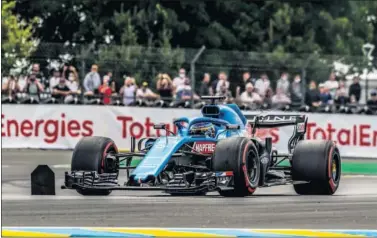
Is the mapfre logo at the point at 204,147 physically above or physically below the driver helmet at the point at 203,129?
below

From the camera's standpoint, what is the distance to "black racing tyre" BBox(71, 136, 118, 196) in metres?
17.2

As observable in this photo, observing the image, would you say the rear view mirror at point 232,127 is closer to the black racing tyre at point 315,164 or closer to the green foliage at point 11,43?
the black racing tyre at point 315,164

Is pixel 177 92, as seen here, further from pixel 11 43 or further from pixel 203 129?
pixel 203 129

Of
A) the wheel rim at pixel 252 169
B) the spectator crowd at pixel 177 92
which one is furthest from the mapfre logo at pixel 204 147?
the spectator crowd at pixel 177 92

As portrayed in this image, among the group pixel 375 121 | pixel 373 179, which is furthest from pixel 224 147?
pixel 375 121

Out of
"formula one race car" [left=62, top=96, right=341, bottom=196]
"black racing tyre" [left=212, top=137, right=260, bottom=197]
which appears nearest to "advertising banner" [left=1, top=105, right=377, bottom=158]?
"formula one race car" [left=62, top=96, right=341, bottom=196]

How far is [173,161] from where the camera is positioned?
17.0 meters

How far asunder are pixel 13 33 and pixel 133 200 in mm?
21530

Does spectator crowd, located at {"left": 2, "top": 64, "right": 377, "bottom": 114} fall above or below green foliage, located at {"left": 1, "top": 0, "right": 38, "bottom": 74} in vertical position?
below

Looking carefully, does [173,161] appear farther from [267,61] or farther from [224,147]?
[267,61]

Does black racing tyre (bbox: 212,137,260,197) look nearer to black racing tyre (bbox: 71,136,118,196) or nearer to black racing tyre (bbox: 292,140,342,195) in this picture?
black racing tyre (bbox: 292,140,342,195)

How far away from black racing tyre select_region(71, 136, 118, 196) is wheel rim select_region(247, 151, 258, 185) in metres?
1.91

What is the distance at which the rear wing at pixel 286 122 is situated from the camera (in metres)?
18.4

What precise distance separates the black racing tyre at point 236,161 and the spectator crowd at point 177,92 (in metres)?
13.1
